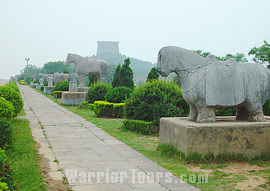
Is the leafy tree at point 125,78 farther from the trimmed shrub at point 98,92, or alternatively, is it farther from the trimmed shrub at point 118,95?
the trimmed shrub at point 118,95

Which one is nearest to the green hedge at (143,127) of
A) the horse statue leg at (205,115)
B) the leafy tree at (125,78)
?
the horse statue leg at (205,115)

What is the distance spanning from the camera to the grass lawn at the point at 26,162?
4.36m

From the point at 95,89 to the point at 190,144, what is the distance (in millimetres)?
11967

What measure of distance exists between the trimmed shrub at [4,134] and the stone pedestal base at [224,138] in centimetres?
366

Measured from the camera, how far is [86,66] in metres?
20.6

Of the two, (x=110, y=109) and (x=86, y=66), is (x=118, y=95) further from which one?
(x=86, y=66)

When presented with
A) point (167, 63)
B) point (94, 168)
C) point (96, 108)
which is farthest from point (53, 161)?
point (96, 108)

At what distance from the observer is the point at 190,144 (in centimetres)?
571

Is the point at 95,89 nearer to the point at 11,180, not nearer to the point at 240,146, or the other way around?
the point at 240,146

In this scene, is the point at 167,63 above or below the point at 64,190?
above

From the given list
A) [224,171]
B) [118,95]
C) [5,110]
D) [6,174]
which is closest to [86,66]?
[118,95]

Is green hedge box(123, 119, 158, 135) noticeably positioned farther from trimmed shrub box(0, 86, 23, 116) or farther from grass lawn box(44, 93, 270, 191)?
trimmed shrub box(0, 86, 23, 116)

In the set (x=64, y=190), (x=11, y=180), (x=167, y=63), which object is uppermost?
(x=167, y=63)

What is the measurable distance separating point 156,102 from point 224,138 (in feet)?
12.0
